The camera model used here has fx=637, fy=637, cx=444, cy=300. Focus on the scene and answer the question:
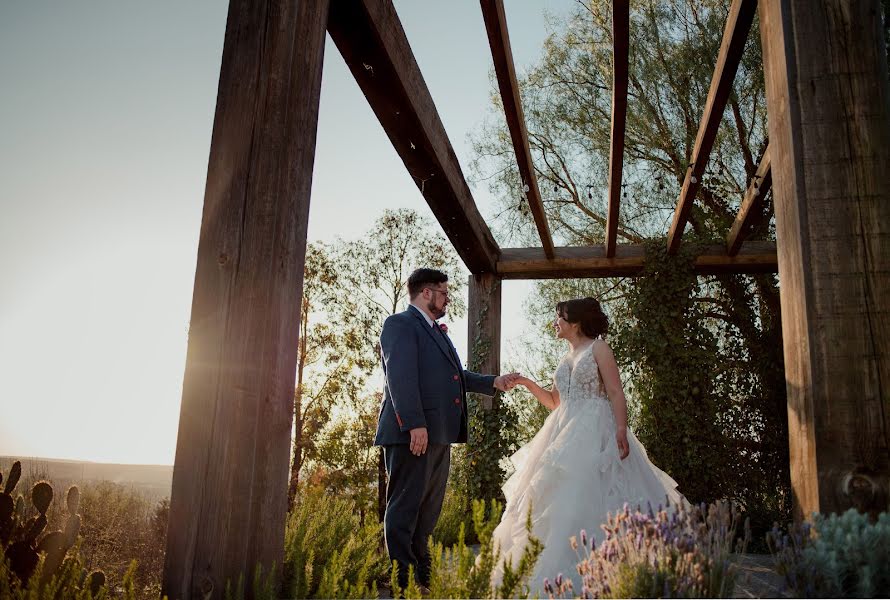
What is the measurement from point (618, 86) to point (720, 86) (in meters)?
0.69

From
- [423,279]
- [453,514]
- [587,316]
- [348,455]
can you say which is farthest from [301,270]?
[348,455]

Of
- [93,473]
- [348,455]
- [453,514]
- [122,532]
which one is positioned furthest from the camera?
[348,455]

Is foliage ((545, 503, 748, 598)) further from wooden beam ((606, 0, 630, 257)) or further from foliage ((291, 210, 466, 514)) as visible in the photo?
foliage ((291, 210, 466, 514))

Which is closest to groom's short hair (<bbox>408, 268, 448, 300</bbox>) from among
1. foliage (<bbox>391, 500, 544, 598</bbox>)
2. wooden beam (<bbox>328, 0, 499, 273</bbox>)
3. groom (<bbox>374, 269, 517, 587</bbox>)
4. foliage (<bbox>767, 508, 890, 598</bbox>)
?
groom (<bbox>374, 269, 517, 587</bbox>)

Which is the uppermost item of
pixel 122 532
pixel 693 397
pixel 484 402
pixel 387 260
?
pixel 387 260

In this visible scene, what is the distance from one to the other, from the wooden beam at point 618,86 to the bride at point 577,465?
49.2 inches

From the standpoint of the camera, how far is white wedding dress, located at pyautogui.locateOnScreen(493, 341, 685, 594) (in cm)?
324

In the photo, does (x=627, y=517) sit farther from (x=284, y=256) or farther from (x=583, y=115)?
(x=583, y=115)

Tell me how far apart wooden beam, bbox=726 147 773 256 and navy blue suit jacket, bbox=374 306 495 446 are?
9.71ft

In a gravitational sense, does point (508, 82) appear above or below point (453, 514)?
above

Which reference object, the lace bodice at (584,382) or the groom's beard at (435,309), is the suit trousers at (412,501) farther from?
the lace bodice at (584,382)

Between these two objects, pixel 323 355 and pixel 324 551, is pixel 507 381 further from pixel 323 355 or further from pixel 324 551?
pixel 323 355

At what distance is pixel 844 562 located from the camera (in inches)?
55.9

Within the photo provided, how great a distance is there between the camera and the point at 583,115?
8164 mm
